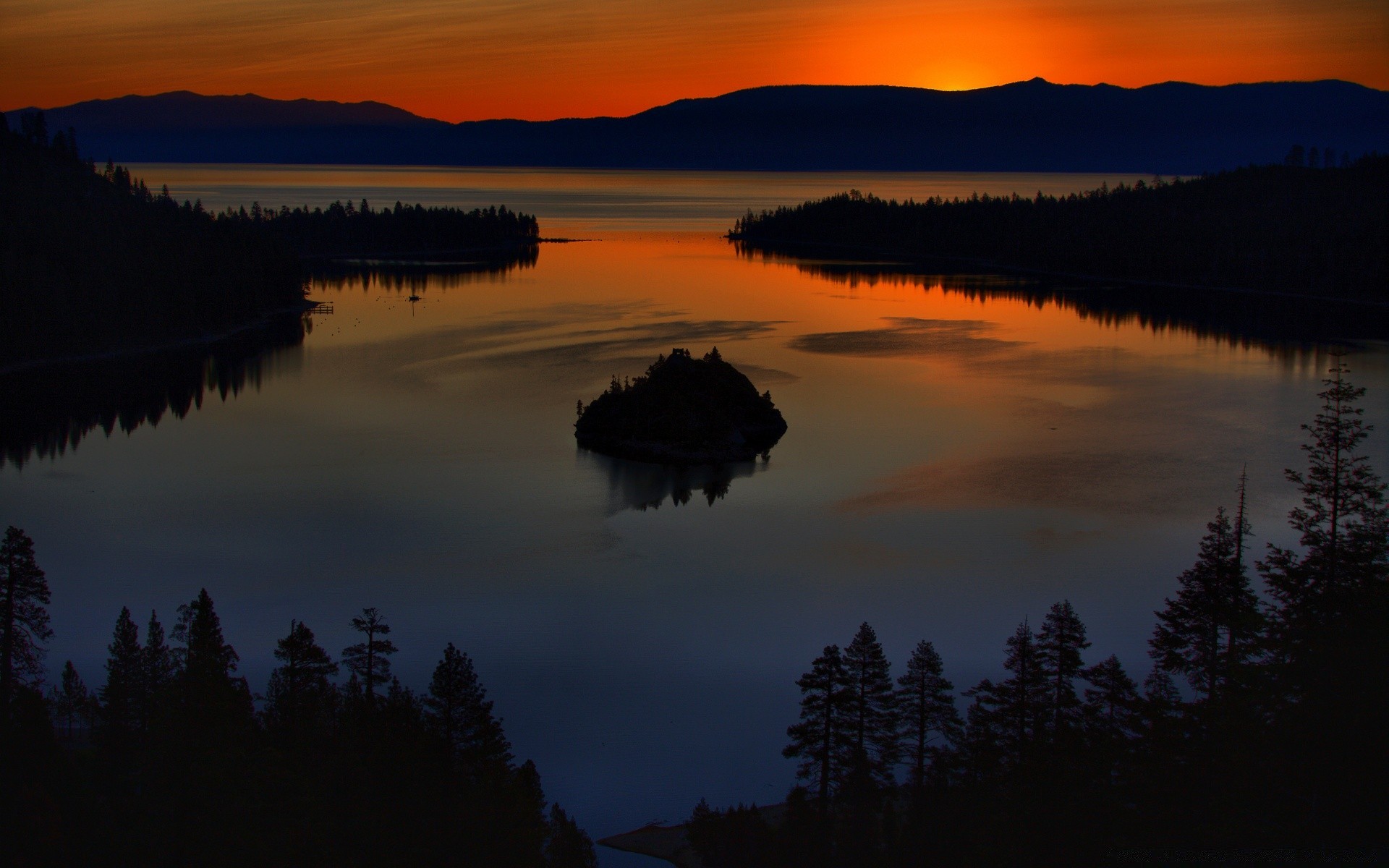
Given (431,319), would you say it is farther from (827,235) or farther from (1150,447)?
(827,235)

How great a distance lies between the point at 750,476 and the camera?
34031mm

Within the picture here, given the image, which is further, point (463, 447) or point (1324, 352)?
point (1324, 352)

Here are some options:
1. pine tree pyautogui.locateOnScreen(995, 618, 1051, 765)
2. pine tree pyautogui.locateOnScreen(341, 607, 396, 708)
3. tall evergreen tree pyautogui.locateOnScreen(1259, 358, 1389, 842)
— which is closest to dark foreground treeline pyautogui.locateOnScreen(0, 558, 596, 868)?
pine tree pyautogui.locateOnScreen(341, 607, 396, 708)

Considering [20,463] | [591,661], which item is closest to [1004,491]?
[591,661]

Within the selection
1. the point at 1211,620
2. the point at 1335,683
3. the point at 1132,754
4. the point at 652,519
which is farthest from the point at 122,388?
the point at 1335,683

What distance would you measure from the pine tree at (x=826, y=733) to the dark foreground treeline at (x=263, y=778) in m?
3.10

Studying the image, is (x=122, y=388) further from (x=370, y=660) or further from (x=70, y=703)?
(x=370, y=660)

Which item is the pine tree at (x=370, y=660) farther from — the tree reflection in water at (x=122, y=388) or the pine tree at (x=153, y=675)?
the tree reflection in water at (x=122, y=388)

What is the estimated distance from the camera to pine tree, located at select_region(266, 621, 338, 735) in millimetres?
14711

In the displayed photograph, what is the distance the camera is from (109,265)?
60.7m

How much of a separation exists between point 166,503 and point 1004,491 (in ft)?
74.3

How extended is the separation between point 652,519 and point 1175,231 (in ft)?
321

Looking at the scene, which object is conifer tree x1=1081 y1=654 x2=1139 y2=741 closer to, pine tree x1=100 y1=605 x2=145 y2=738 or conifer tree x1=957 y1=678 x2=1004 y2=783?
conifer tree x1=957 y1=678 x2=1004 y2=783

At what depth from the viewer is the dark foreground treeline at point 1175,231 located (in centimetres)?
9531
